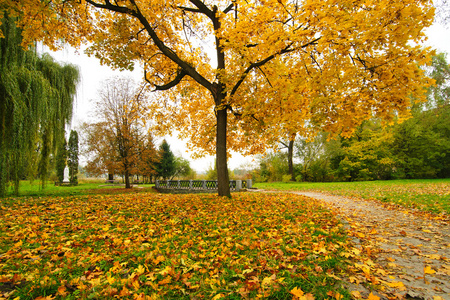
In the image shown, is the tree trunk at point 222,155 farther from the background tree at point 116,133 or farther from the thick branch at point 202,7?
the background tree at point 116,133

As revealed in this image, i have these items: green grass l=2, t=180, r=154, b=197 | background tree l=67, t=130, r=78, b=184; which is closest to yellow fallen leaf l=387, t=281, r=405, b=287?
green grass l=2, t=180, r=154, b=197

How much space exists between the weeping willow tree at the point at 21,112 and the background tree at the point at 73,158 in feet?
79.6

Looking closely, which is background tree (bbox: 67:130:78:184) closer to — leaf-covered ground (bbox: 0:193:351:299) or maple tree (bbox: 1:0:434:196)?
maple tree (bbox: 1:0:434:196)

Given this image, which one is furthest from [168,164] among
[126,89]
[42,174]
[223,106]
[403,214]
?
[403,214]

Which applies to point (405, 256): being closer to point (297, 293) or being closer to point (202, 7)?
point (297, 293)

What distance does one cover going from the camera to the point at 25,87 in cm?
749

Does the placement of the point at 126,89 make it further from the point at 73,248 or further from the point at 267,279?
the point at 267,279

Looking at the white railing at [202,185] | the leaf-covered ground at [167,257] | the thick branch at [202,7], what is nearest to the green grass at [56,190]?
the white railing at [202,185]

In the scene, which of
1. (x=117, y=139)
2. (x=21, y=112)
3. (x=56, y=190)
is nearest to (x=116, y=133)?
(x=117, y=139)

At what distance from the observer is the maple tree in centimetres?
430

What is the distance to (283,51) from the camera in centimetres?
616

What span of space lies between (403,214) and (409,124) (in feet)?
73.2

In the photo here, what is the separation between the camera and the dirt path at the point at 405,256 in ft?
7.11

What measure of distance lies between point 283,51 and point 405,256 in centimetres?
554
